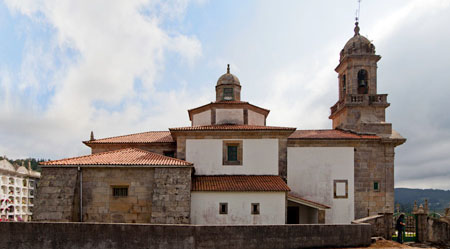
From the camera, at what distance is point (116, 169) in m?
18.2

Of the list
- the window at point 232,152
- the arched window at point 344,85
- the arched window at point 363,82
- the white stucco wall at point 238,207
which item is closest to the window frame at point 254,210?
the white stucco wall at point 238,207

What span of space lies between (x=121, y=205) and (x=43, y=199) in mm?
3633

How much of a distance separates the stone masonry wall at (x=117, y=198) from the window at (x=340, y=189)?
35.8 ft

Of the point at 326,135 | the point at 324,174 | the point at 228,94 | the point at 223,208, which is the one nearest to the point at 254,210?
the point at 223,208

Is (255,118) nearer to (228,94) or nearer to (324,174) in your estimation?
(228,94)

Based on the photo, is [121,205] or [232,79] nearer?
[121,205]

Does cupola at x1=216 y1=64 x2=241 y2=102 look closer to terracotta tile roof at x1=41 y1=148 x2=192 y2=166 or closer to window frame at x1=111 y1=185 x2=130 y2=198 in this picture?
terracotta tile roof at x1=41 y1=148 x2=192 y2=166

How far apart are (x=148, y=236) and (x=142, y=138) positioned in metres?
11.7

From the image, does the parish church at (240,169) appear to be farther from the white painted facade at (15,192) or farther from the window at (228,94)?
the white painted facade at (15,192)

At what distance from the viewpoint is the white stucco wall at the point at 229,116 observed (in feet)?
77.4

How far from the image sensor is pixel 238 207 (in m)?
18.5

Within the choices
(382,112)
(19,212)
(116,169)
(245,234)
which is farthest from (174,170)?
(19,212)

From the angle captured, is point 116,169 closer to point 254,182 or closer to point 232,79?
point 254,182

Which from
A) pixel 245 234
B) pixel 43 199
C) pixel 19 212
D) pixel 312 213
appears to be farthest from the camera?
pixel 19 212
